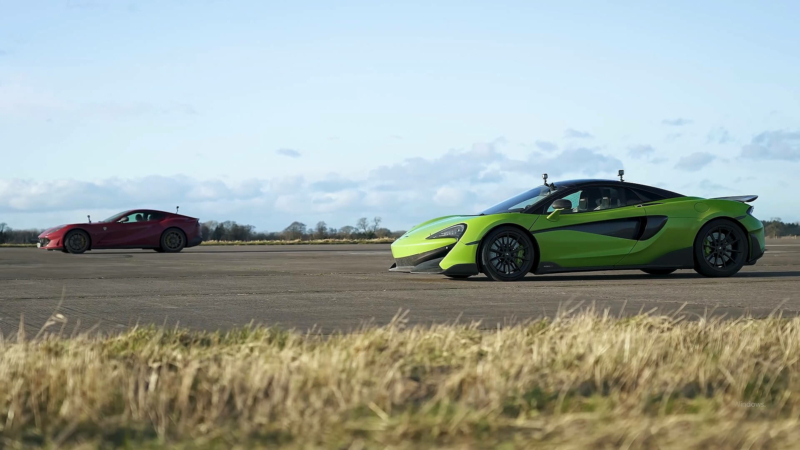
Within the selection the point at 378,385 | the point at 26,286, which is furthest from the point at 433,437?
the point at 26,286

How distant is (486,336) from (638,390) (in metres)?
1.49

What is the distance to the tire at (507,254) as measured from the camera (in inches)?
444

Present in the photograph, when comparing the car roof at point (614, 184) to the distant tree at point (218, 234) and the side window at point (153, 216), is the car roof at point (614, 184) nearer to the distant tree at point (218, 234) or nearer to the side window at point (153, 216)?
the side window at point (153, 216)

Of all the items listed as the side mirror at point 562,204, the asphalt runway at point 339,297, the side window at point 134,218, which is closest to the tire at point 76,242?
the side window at point 134,218

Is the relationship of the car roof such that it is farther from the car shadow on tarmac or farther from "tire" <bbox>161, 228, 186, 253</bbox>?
"tire" <bbox>161, 228, 186, 253</bbox>

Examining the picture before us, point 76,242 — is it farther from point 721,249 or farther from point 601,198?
point 721,249

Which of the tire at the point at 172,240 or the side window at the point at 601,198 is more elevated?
the side window at the point at 601,198

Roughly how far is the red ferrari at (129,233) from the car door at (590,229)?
1538 centimetres

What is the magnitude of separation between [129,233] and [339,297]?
16542 millimetres

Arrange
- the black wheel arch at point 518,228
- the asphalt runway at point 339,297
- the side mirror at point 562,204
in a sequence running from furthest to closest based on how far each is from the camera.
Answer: the side mirror at point 562,204
the black wheel arch at point 518,228
the asphalt runway at point 339,297

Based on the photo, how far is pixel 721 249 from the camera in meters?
12.2

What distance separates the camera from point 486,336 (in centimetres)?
529

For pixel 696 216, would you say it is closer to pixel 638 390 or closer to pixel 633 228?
pixel 633 228

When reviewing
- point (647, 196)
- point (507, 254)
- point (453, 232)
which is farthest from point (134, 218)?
point (647, 196)
